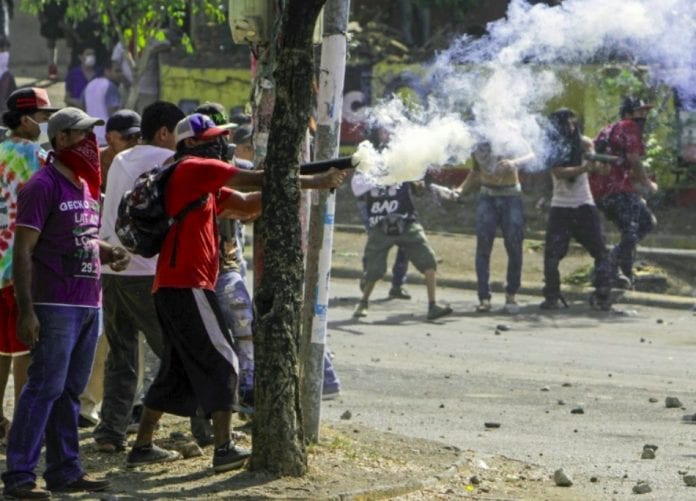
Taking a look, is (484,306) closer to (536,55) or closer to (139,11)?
(536,55)

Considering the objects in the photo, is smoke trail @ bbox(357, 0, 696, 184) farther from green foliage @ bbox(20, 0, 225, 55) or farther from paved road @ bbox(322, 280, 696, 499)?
green foliage @ bbox(20, 0, 225, 55)

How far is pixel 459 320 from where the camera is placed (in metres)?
15.6

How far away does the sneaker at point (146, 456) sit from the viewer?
801cm

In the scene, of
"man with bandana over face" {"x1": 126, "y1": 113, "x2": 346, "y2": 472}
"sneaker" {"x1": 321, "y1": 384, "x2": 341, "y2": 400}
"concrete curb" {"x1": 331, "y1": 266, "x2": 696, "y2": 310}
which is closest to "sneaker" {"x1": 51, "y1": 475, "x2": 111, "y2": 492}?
"man with bandana over face" {"x1": 126, "y1": 113, "x2": 346, "y2": 472}

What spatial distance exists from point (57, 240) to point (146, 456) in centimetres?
142

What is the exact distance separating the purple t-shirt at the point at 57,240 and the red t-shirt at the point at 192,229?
1.52ft

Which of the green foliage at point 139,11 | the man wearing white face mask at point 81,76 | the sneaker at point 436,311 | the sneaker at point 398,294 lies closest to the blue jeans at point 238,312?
the sneaker at point 436,311

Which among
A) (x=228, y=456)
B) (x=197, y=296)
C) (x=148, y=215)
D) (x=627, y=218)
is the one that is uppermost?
(x=148, y=215)

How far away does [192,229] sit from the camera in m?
7.57

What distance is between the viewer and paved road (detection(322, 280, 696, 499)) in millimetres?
8938

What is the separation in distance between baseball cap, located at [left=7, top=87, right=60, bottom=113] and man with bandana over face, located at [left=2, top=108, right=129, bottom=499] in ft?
3.68

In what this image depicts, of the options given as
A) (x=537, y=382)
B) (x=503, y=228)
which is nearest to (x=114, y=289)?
(x=537, y=382)

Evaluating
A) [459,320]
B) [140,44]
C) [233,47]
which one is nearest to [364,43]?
[233,47]

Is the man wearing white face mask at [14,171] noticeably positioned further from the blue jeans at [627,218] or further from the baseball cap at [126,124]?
the blue jeans at [627,218]
